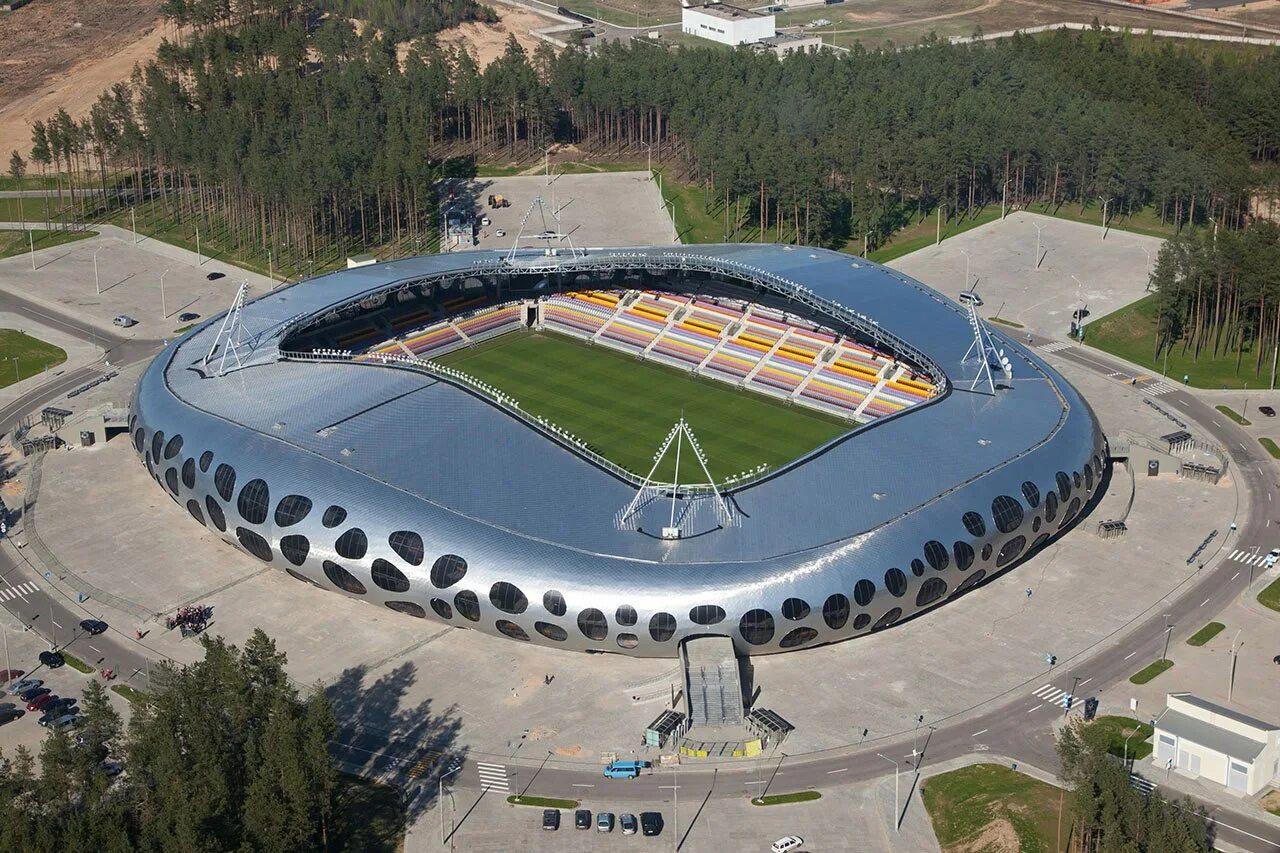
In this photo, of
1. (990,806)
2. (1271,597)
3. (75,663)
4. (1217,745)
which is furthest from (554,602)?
(1271,597)

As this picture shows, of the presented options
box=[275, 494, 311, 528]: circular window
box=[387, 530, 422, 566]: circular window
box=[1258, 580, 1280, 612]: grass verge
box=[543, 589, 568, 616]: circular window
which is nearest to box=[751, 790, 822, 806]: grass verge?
box=[543, 589, 568, 616]: circular window

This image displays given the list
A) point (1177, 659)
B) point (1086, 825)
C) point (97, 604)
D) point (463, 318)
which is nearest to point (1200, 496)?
point (1177, 659)

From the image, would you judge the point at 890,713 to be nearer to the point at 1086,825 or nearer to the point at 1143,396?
the point at 1086,825

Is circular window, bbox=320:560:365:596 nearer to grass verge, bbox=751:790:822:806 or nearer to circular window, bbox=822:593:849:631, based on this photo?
circular window, bbox=822:593:849:631

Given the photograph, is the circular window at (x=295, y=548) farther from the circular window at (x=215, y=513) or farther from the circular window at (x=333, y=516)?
the circular window at (x=215, y=513)

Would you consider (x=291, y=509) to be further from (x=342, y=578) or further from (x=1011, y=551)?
(x=1011, y=551)
